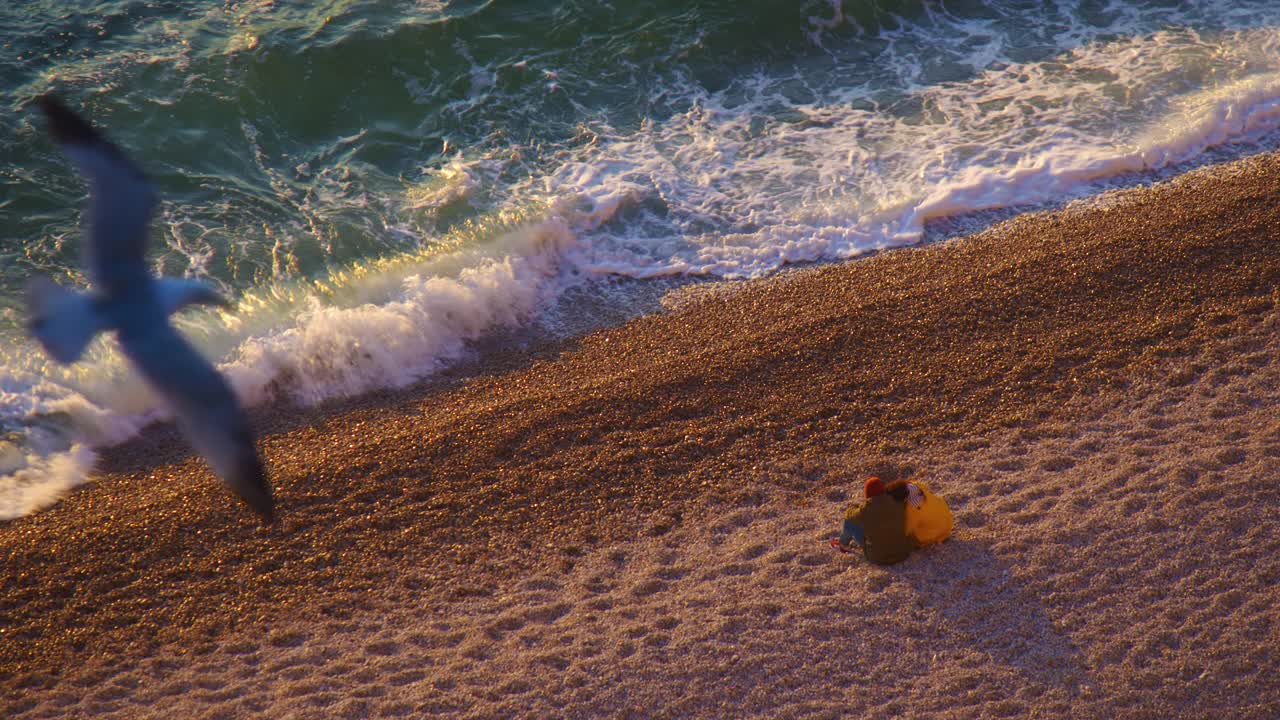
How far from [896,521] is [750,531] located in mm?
765

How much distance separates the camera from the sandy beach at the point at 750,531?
419 centimetres

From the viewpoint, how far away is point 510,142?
933 centimetres

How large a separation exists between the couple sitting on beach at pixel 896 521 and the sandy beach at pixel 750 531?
0.34 ft

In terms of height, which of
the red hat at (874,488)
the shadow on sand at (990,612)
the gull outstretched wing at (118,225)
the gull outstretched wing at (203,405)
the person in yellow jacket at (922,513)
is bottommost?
the shadow on sand at (990,612)

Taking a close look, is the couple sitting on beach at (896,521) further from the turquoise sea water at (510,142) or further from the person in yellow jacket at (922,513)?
the turquoise sea water at (510,142)

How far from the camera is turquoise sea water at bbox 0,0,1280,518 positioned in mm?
7199

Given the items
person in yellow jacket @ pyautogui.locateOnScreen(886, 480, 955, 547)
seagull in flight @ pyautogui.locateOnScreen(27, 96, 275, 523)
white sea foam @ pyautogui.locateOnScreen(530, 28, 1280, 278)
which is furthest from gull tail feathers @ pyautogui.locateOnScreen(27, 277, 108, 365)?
white sea foam @ pyautogui.locateOnScreen(530, 28, 1280, 278)

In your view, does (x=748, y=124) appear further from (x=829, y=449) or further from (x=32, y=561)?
(x=32, y=561)

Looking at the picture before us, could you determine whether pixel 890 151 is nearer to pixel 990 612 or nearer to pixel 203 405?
pixel 990 612

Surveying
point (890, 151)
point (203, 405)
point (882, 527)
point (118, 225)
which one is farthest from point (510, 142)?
point (203, 405)

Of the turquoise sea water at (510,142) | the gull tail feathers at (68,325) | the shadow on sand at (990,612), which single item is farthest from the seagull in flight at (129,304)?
the shadow on sand at (990,612)

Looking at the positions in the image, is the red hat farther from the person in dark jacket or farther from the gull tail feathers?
the gull tail feathers

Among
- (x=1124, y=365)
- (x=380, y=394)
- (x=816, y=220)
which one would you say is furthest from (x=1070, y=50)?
(x=380, y=394)

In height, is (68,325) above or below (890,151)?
above
